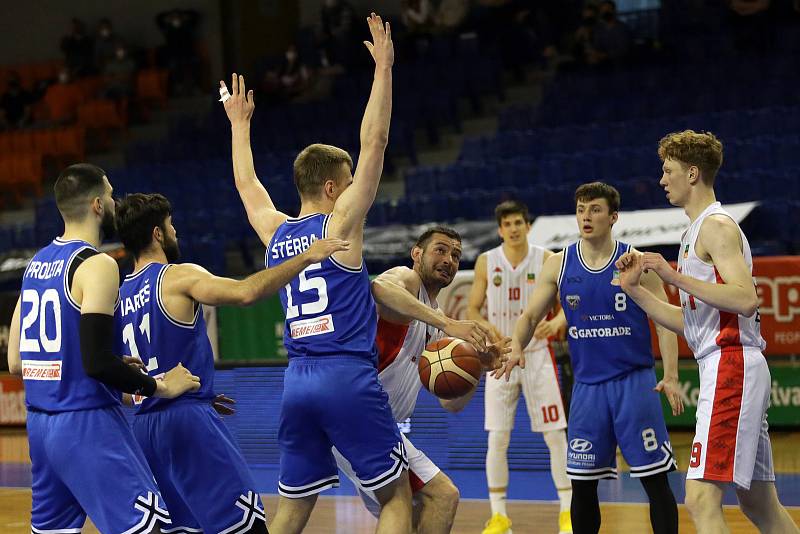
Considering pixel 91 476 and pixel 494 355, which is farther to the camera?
pixel 494 355

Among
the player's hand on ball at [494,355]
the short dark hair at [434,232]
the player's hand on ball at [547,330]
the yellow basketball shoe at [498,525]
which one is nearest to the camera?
the player's hand on ball at [494,355]

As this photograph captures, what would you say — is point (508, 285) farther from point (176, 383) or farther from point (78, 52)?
point (78, 52)

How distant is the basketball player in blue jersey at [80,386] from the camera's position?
4395 mm

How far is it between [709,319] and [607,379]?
1.00 m

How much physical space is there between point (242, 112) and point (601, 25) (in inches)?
447

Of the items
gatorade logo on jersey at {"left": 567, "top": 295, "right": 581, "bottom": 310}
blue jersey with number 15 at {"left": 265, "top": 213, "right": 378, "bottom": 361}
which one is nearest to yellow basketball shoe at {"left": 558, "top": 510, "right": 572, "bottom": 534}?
gatorade logo on jersey at {"left": 567, "top": 295, "right": 581, "bottom": 310}

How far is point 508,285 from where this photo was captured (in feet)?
27.0

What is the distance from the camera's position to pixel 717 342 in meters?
5.11

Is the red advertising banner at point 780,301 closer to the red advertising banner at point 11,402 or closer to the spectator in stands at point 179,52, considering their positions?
the red advertising banner at point 11,402

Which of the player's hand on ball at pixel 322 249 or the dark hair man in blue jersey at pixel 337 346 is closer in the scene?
the player's hand on ball at pixel 322 249

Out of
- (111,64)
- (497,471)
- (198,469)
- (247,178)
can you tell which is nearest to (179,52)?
(111,64)

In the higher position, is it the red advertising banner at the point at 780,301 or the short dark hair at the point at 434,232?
the short dark hair at the point at 434,232

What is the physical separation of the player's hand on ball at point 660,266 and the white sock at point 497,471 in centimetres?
283

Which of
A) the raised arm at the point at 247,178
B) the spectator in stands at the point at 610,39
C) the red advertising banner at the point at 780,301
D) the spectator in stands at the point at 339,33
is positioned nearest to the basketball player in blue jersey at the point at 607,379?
the raised arm at the point at 247,178
